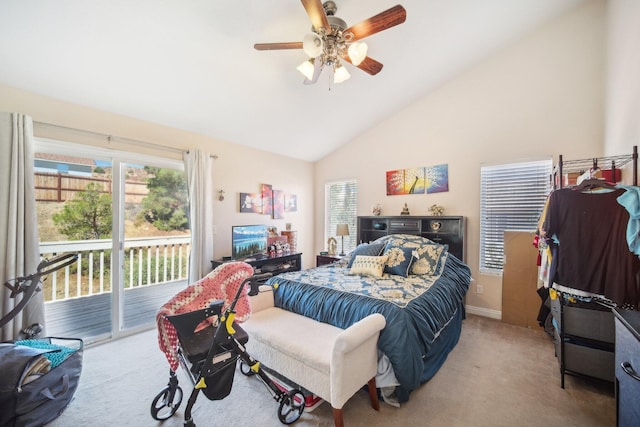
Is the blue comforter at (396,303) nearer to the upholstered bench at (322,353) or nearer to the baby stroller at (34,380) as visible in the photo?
the upholstered bench at (322,353)

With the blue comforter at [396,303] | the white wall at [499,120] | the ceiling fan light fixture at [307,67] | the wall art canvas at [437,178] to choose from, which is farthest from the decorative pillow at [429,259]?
the ceiling fan light fixture at [307,67]

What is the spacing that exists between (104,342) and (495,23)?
5.62 meters

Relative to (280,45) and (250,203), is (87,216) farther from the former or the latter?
(280,45)

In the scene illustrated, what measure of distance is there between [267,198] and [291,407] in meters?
3.17

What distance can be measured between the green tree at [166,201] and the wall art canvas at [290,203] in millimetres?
1767

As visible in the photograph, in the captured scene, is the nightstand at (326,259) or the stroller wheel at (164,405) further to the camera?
the nightstand at (326,259)

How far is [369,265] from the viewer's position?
2.94 meters

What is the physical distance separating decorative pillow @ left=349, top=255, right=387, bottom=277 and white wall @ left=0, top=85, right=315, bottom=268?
1965 millimetres

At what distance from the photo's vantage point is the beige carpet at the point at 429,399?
167cm

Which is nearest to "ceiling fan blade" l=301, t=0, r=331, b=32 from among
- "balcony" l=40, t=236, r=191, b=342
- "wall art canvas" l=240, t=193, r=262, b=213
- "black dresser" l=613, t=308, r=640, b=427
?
"black dresser" l=613, t=308, r=640, b=427

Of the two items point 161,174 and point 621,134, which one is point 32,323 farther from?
point 621,134

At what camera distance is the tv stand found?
3.64 metres

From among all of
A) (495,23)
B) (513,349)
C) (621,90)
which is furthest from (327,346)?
(495,23)

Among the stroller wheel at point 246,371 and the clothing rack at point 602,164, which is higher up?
the clothing rack at point 602,164
